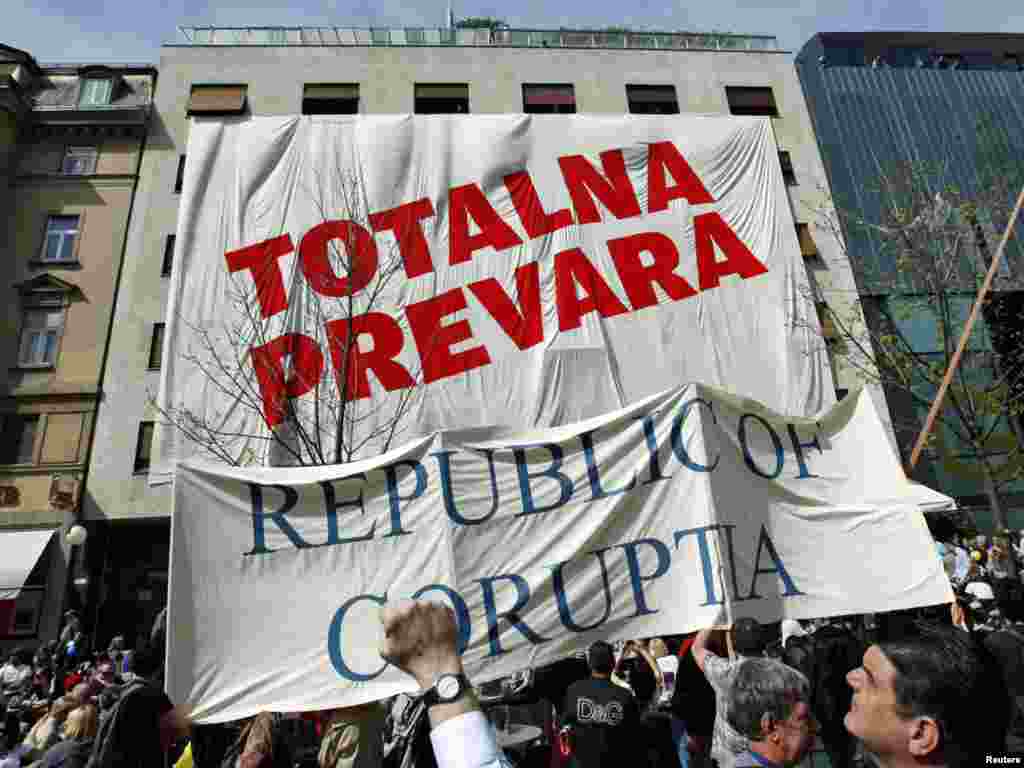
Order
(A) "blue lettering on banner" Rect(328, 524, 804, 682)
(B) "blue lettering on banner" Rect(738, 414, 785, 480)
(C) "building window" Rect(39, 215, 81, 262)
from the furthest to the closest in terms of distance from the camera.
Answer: (C) "building window" Rect(39, 215, 81, 262), (B) "blue lettering on banner" Rect(738, 414, 785, 480), (A) "blue lettering on banner" Rect(328, 524, 804, 682)

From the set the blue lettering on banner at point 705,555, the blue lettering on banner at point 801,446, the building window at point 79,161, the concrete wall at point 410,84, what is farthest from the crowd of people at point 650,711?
the building window at point 79,161

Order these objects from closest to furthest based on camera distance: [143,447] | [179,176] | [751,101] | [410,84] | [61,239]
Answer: [143,447] < [61,239] < [179,176] < [410,84] < [751,101]

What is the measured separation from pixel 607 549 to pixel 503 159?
13.7 m

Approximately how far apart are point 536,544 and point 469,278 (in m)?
11.5

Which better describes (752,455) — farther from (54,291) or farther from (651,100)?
(54,291)

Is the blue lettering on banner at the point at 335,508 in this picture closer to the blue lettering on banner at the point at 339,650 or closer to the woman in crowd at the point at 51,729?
the blue lettering on banner at the point at 339,650

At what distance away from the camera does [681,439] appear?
454cm

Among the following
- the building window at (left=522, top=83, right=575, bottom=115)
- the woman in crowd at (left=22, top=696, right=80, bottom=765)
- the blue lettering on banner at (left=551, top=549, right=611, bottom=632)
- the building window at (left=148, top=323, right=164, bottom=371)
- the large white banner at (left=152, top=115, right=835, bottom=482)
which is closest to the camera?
the blue lettering on banner at (left=551, top=549, right=611, bottom=632)

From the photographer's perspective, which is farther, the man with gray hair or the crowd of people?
the man with gray hair

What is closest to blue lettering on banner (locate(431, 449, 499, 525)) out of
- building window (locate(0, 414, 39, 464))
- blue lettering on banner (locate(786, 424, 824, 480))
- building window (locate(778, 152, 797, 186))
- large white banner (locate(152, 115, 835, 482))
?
blue lettering on banner (locate(786, 424, 824, 480))

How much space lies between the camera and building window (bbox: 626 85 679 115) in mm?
23047

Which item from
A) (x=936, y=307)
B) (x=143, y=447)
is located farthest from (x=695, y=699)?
(x=143, y=447)

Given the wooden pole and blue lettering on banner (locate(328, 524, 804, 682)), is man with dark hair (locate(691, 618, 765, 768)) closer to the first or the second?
blue lettering on banner (locate(328, 524, 804, 682))

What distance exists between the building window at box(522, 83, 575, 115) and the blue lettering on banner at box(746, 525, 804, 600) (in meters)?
20.9
